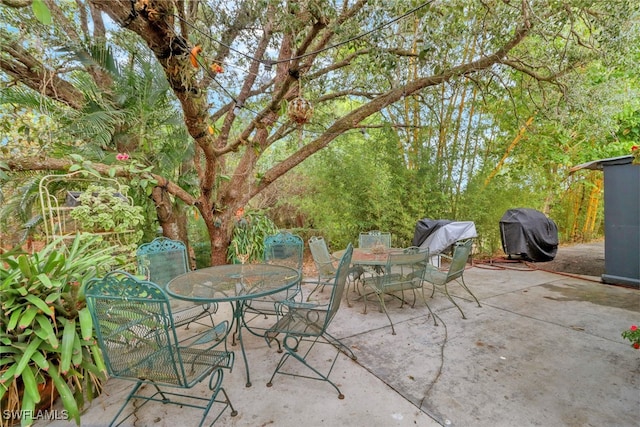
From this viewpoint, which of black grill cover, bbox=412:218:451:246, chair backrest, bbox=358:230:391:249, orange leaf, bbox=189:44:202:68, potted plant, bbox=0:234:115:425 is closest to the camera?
potted plant, bbox=0:234:115:425

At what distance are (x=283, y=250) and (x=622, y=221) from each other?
4734 millimetres

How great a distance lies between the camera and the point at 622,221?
3895 mm

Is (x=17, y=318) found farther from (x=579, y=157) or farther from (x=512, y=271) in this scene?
(x=579, y=157)

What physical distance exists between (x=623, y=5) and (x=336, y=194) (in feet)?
13.6

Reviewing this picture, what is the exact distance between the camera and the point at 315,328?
192 centimetres

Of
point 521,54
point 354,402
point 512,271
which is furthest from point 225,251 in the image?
point 521,54

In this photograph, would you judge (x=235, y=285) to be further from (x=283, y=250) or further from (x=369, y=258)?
(x=369, y=258)

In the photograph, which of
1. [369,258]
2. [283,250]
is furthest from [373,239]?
[283,250]

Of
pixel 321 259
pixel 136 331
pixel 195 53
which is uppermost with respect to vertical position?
pixel 195 53

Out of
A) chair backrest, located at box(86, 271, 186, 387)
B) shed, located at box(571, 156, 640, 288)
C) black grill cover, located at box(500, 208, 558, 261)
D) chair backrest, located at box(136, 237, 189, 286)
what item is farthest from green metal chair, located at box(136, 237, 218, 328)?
black grill cover, located at box(500, 208, 558, 261)

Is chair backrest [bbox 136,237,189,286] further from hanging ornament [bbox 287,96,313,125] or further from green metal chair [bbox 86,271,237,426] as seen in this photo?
hanging ornament [bbox 287,96,313,125]

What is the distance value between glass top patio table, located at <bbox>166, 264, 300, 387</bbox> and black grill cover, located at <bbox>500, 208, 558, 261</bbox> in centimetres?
520

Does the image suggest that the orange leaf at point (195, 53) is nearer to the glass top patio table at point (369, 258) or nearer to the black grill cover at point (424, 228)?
the glass top patio table at point (369, 258)

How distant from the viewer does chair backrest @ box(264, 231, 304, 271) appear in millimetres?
3271
